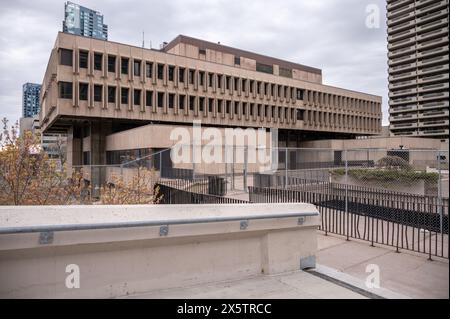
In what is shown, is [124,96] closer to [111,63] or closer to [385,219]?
[111,63]

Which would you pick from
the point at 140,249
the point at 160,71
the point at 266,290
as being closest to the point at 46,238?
the point at 140,249

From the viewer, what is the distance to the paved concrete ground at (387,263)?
554cm

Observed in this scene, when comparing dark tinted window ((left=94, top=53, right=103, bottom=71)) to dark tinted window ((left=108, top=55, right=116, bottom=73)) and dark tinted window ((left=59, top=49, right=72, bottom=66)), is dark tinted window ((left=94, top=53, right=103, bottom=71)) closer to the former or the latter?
dark tinted window ((left=108, top=55, right=116, bottom=73))

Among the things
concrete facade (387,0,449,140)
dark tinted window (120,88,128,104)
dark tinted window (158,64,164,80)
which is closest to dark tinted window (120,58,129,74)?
dark tinted window (120,88,128,104)

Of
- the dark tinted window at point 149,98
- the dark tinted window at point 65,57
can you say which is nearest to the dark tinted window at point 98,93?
the dark tinted window at point 65,57

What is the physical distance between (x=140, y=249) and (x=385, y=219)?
8.90m

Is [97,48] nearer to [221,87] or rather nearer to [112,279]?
[221,87]

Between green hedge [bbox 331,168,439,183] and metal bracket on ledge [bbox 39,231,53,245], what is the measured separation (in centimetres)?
2018

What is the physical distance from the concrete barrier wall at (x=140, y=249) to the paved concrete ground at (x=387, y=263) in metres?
1.77

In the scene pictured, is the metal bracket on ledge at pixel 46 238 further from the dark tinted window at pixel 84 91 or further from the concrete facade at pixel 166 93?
the dark tinted window at pixel 84 91

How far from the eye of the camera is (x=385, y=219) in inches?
401

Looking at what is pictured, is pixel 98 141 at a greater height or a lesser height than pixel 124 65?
lesser

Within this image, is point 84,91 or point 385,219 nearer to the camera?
point 385,219

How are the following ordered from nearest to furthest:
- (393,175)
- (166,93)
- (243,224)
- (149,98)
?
(243,224), (393,175), (149,98), (166,93)
